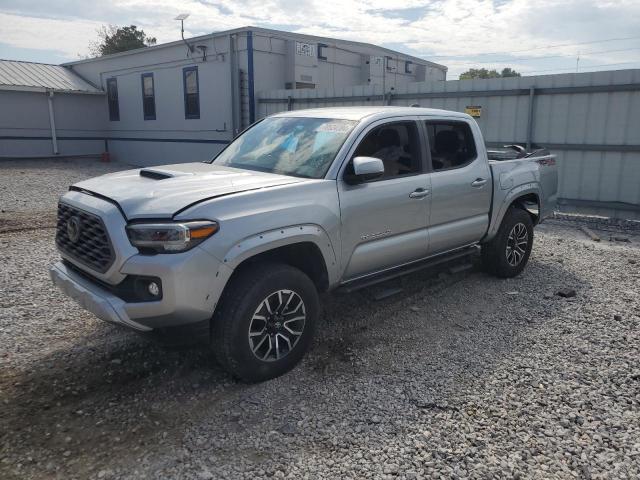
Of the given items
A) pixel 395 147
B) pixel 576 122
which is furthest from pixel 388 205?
pixel 576 122

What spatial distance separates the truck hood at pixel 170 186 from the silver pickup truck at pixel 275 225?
0.01m

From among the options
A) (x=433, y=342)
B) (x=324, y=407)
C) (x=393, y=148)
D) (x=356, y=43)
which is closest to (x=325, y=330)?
(x=433, y=342)

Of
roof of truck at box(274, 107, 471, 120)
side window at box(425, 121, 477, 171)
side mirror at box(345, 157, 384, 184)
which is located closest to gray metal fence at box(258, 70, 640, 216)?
side window at box(425, 121, 477, 171)

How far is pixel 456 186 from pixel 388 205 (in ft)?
3.51

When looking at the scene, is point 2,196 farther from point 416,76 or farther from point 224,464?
point 416,76

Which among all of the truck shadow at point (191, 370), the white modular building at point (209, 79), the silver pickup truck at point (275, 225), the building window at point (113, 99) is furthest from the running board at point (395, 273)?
the building window at point (113, 99)

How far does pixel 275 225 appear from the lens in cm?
355

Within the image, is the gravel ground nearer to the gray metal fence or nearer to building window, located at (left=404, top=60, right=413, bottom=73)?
the gray metal fence

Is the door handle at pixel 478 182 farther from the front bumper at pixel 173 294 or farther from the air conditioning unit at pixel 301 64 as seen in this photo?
the air conditioning unit at pixel 301 64

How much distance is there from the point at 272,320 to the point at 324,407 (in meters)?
0.68

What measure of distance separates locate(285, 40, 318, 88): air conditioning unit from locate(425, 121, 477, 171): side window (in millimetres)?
10858

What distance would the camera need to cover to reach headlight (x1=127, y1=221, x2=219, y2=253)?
3145 mm

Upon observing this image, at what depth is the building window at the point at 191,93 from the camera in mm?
16641

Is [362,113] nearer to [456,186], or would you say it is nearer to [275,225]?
[456,186]
